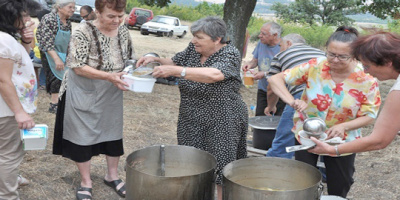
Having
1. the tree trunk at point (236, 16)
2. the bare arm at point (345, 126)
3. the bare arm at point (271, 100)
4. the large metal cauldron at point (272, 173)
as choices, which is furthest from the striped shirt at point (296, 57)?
the tree trunk at point (236, 16)

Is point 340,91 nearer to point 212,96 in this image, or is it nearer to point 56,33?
point 212,96

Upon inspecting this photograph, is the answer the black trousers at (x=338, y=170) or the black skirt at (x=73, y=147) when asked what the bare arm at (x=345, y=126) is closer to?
the black trousers at (x=338, y=170)

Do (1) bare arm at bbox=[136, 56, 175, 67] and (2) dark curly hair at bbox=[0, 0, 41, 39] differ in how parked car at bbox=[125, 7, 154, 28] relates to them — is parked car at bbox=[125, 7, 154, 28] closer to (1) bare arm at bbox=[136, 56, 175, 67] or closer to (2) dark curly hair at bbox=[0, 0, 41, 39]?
(1) bare arm at bbox=[136, 56, 175, 67]

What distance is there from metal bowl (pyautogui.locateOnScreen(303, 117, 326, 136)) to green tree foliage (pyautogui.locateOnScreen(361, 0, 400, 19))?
1002cm

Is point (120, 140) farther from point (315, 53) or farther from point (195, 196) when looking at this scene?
point (315, 53)

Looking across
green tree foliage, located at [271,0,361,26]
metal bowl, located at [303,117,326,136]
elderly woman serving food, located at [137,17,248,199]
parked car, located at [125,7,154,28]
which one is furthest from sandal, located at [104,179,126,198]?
green tree foliage, located at [271,0,361,26]

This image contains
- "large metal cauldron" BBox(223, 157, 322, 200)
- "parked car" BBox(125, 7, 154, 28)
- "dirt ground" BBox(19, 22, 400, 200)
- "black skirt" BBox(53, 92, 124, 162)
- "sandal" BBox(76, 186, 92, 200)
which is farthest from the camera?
"parked car" BBox(125, 7, 154, 28)

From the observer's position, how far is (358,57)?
8.29 ft

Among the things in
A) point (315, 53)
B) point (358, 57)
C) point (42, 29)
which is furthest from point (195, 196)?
point (42, 29)

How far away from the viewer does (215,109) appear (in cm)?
327

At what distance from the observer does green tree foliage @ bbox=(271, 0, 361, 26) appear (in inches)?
1403

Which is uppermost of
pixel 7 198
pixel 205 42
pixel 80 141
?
pixel 205 42

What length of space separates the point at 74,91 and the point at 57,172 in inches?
48.5

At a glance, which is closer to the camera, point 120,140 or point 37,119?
point 120,140
